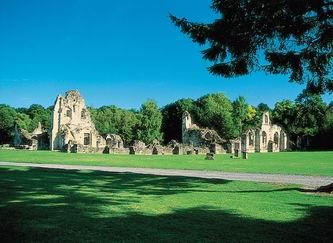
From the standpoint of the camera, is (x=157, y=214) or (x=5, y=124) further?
(x=5, y=124)

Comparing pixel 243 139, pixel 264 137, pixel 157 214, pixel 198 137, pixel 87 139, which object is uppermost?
pixel 264 137

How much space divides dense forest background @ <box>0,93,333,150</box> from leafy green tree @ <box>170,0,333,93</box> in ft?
176

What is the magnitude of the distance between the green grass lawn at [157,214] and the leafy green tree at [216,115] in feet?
213

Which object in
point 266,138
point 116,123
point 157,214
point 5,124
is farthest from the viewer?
point 5,124

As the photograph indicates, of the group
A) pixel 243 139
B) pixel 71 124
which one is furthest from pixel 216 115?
pixel 71 124

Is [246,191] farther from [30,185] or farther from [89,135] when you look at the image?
[89,135]

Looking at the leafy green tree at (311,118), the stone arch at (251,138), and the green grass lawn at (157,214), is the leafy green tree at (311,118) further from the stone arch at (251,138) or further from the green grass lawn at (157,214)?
the green grass lawn at (157,214)

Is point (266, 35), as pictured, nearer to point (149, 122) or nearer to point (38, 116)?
point (149, 122)

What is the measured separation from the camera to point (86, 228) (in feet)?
23.4

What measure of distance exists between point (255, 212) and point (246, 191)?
431 centimetres

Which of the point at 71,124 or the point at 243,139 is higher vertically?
the point at 71,124

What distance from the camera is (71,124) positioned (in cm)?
5869

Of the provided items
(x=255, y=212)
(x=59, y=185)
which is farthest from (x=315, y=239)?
(x=59, y=185)

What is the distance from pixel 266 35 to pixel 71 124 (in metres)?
49.8
